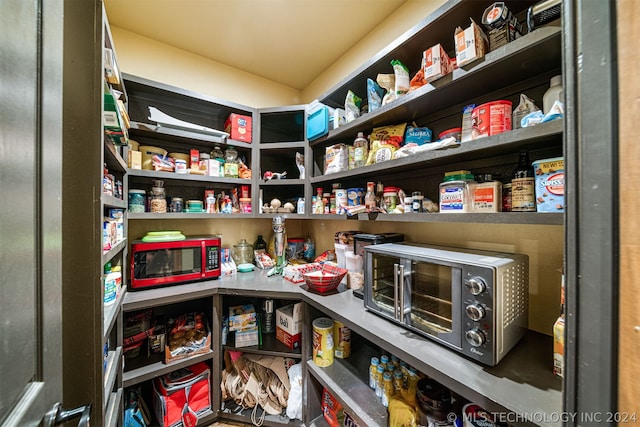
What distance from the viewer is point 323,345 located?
131 cm

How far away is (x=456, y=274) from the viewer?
32.3 inches

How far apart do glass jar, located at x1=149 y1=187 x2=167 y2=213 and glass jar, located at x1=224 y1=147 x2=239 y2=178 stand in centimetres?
45

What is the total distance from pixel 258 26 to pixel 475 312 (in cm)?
198

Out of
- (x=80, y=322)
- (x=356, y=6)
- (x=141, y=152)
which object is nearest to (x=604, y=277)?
(x=80, y=322)

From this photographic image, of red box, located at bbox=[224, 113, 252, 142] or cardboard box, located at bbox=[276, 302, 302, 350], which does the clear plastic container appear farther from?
red box, located at bbox=[224, 113, 252, 142]

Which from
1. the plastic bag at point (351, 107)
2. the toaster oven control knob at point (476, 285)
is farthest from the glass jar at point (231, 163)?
the toaster oven control knob at point (476, 285)

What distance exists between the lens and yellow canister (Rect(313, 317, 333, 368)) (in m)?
1.31

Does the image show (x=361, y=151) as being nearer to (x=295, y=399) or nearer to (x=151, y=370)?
(x=295, y=399)

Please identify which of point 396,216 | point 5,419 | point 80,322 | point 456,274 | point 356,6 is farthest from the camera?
point 356,6

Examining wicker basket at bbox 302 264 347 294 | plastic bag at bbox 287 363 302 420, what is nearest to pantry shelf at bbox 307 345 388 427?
plastic bag at bbox 287 363 302 420

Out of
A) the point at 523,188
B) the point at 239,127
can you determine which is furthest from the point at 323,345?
the point at 239,127

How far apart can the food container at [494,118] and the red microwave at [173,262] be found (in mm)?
1641

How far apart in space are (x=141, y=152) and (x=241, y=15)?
42.9 inches

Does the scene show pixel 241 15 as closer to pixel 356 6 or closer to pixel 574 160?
pixel 356 6
